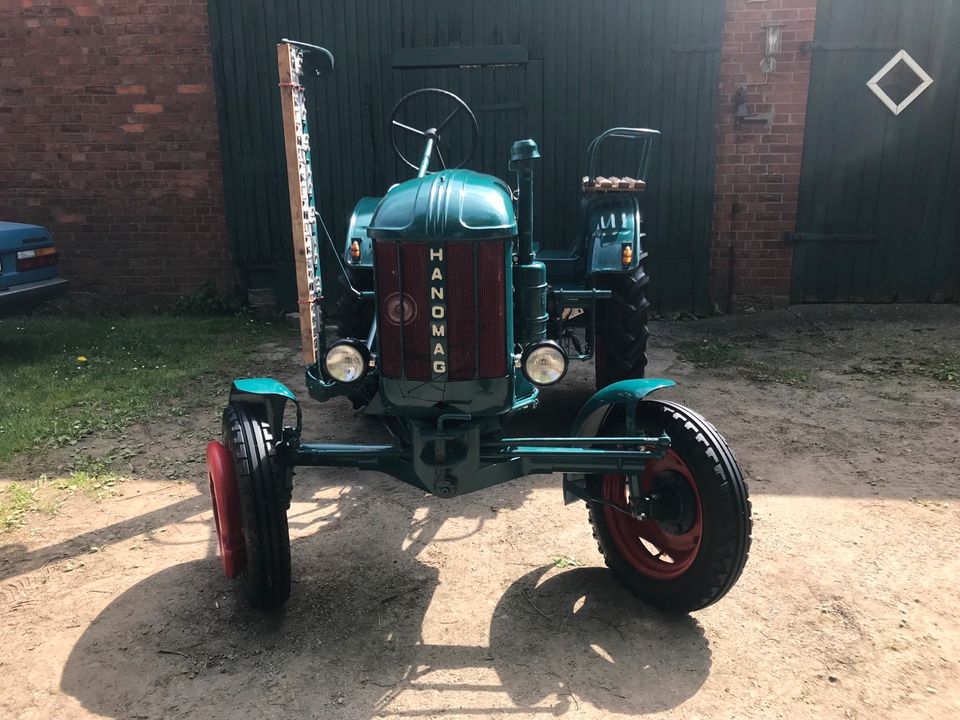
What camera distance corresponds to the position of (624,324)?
4.23m

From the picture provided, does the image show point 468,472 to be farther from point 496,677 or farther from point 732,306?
point 732,306

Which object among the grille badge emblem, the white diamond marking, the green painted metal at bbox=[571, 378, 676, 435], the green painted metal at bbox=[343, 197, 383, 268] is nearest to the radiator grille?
the grille badge emblem

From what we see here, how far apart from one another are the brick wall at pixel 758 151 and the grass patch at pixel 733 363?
131 cm

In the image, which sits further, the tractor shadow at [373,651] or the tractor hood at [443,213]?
the tractor hood at [443,213]

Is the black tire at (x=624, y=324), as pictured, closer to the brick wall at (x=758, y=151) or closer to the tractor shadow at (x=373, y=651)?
the tractor shadow at (x=373, y=651)

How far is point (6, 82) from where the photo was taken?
7.02 m

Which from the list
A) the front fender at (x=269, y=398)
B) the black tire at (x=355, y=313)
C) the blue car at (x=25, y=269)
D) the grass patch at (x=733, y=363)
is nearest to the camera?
the front fender at (x=269, y=398)

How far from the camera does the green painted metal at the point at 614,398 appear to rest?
8.38 ft

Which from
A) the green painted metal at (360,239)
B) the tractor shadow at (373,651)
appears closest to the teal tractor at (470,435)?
the tractor shadow at (373,651)

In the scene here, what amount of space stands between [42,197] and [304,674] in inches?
268

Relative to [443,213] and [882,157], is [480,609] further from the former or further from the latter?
[882,157]

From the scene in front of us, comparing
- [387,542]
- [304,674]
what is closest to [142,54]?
[387,542]

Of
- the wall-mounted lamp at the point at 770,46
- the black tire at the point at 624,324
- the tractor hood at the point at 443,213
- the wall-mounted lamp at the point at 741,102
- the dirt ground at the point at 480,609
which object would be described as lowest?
the dirt ground at the point at 480,609

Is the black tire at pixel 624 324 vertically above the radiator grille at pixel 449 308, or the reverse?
the radiator grille at pixel 449 308
